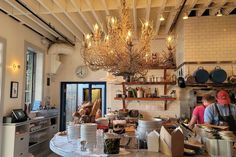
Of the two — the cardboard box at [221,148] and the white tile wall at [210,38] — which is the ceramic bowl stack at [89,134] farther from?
the white tile wall at [210,38]

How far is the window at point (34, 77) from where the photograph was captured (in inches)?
263

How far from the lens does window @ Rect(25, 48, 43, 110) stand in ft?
22.0

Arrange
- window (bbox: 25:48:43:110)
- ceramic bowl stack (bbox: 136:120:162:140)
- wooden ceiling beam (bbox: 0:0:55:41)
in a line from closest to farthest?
ceramic bowl stack (bbox: 136:120:162:140) → wooden ceiling beam (bbox: 0:0:55:41) → window (bbox: 25:48:43:110)

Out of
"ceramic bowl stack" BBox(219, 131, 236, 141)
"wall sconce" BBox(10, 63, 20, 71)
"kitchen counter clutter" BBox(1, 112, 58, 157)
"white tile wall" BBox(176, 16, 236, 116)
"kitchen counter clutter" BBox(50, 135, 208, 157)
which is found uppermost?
"white tile wall" BBox(176, 16, 236, 116)

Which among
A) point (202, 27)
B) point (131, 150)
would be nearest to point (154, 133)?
point (131, 150)

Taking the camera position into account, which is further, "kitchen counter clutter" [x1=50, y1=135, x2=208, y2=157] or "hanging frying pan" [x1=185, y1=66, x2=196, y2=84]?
"hanging frying pan" [x1=185, y1=66, x2=196, y2=84]

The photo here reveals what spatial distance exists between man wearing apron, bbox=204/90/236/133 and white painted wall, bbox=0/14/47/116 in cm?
429

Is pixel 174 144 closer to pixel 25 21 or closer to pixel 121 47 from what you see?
pixel 121 47

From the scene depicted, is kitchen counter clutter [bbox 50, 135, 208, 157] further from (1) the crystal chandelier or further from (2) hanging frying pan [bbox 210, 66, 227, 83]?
(2) hanging frying pan [bbox 210, 66, 227, 83]

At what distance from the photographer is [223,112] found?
307 cm

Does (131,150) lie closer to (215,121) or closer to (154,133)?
Result: (154,133)

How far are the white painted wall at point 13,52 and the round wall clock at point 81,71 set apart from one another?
6.40 feet

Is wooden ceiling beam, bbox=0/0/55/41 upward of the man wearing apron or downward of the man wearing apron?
upward

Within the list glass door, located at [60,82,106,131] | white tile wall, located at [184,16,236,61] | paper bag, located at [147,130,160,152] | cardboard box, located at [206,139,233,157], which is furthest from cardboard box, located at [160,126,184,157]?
glass door, located at [60,82,106,131]
